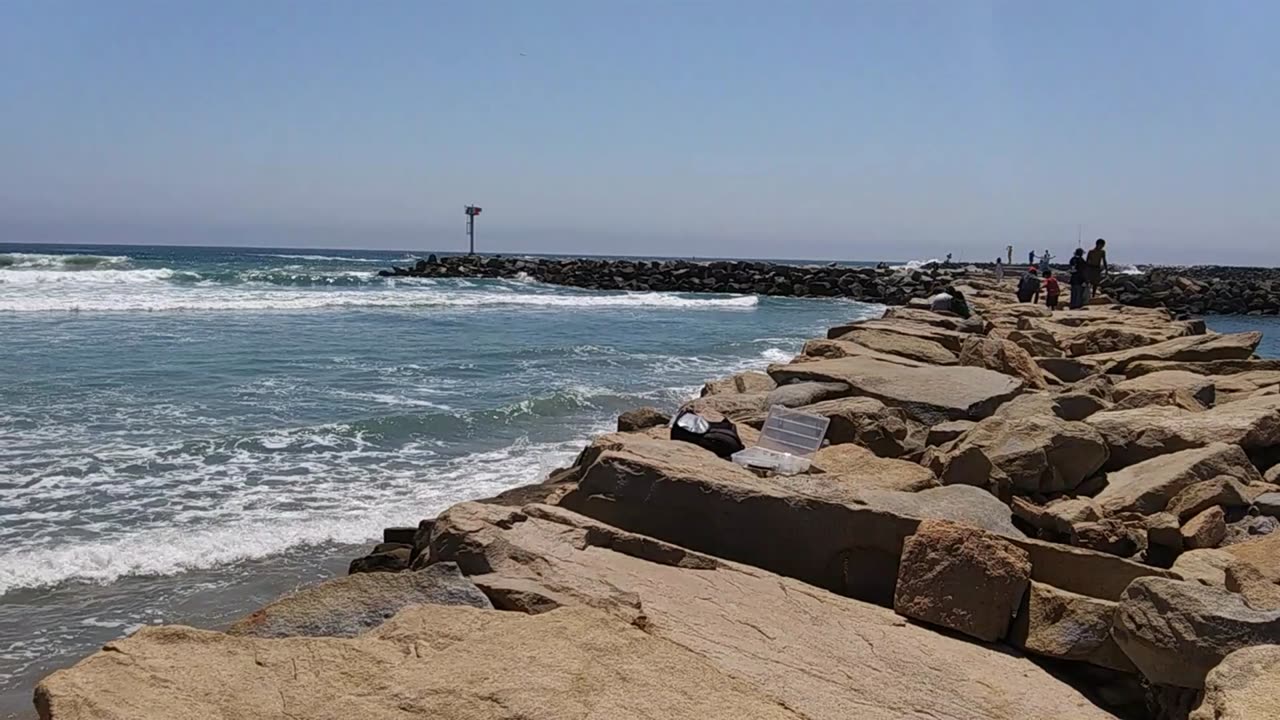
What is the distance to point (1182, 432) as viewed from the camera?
5.23 metres

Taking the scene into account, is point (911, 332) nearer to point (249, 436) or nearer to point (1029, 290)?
point (249, 436)

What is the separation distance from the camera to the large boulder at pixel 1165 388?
662 cm

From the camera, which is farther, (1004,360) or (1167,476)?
(1004,360)

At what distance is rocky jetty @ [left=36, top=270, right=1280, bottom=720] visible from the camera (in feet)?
7.73

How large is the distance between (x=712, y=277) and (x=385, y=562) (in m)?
35.8

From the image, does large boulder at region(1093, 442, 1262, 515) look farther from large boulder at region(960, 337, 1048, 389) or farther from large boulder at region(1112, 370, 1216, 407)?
large boulder at region(960, 337, 1048, 389)

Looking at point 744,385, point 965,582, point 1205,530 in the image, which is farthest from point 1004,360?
point 965,582

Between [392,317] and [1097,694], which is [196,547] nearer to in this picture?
[1097,694]

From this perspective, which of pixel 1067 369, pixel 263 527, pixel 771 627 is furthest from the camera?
pixel 1067 369

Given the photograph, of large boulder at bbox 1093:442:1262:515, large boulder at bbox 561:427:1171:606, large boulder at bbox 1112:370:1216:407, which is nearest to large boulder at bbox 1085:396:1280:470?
large boulder at bbox 1093:442:1262:515

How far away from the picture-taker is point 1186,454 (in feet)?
15.2

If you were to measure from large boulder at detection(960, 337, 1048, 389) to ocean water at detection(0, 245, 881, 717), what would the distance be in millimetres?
2976

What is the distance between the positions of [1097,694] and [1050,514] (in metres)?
1.14

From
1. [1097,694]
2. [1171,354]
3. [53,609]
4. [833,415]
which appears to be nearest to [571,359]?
[1171,354]
